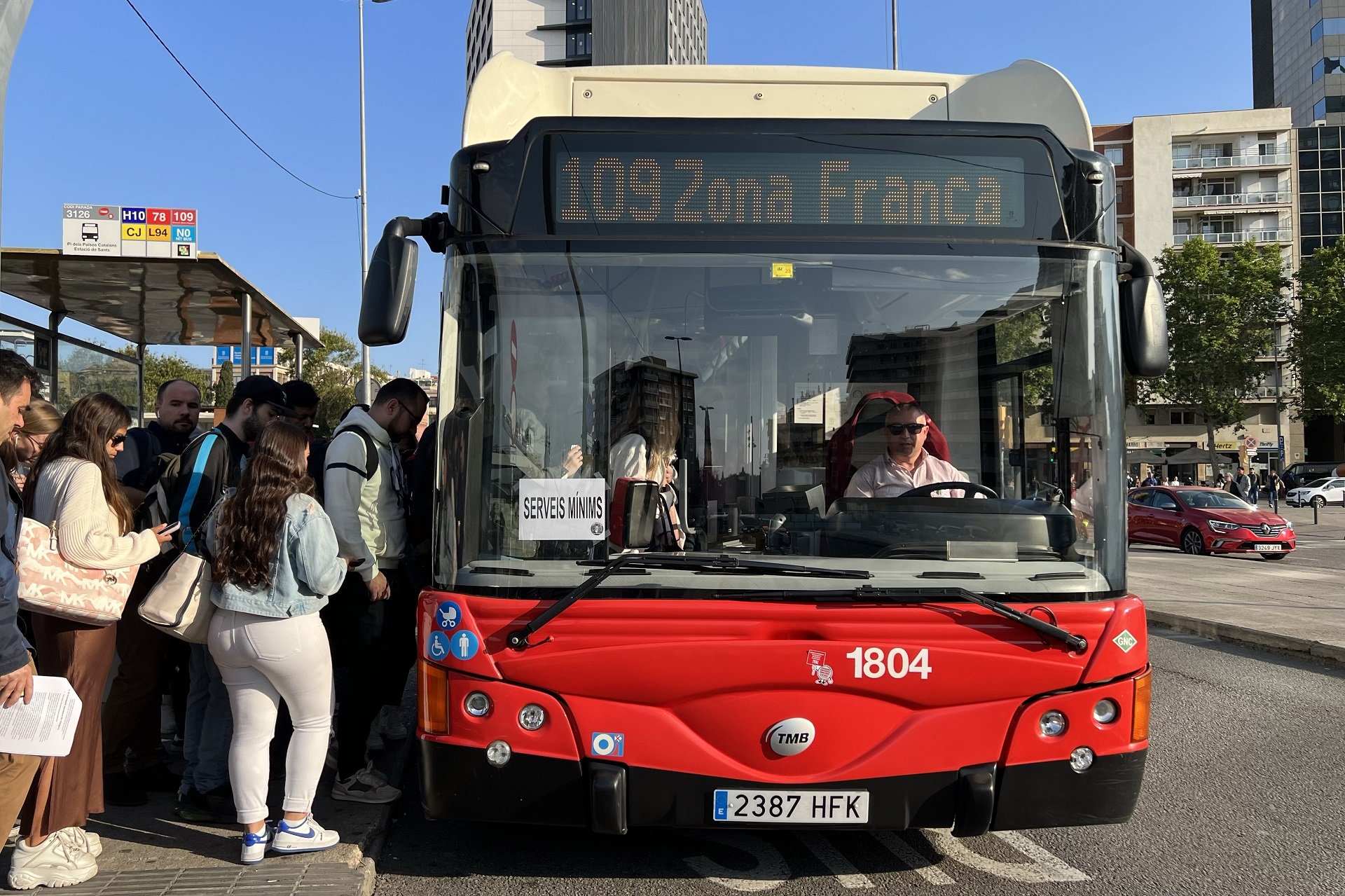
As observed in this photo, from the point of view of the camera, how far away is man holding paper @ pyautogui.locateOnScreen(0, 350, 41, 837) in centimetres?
324

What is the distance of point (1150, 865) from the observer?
4352 millimetres

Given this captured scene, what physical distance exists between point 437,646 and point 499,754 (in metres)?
0.42

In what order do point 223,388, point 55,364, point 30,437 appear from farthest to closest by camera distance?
point 223,388 < point 55,364 < point 30,437

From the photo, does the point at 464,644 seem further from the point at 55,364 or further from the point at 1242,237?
the point at 1242,237

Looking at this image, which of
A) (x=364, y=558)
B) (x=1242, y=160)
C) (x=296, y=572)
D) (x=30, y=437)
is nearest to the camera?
(x=296, y=572)

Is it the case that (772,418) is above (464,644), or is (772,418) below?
above

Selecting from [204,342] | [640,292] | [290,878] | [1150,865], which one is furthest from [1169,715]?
[204,342]

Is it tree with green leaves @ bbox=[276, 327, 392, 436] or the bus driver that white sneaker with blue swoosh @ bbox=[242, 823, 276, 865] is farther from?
tree with green leaves @ bbox=[276, 327, 392, 436]

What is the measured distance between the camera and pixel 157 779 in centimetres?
509

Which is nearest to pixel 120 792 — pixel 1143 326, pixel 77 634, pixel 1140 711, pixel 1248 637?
pixel 77 634

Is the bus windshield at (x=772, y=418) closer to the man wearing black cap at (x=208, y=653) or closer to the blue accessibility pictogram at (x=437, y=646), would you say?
the blue accessibility pictogram at (x=437, y=646)

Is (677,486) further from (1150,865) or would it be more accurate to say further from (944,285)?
(1150,865)

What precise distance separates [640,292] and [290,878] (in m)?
2.42

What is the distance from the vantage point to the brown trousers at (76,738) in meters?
3.88
